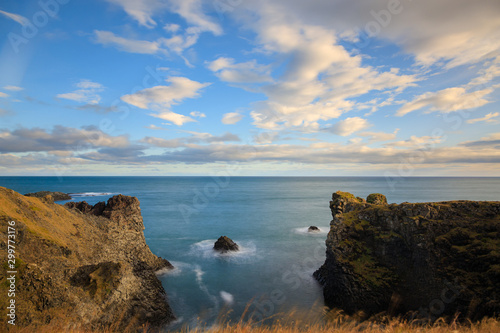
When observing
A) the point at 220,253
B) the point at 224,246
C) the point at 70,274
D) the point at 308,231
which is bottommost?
the point at 308,231

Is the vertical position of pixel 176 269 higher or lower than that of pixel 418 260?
lower

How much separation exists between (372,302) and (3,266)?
24.8m

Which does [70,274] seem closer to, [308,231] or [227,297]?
[227,297]

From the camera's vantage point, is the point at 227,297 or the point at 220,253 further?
the point at 220,253

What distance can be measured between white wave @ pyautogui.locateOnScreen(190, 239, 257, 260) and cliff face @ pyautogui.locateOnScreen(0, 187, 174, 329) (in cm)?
1484

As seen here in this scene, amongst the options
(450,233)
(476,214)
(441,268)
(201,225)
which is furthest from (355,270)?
(201,225)

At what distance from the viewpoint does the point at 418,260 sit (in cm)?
1981

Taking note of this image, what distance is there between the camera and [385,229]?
22.9 metres

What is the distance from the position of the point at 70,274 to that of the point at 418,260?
25265 mm

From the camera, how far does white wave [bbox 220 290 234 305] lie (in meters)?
25.2

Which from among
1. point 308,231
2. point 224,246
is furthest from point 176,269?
point 308,231

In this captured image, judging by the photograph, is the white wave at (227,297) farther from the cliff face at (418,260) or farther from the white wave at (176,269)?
the cliff face at (418,260)

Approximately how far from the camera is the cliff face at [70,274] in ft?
43.6

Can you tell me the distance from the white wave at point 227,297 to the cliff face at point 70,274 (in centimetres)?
602
